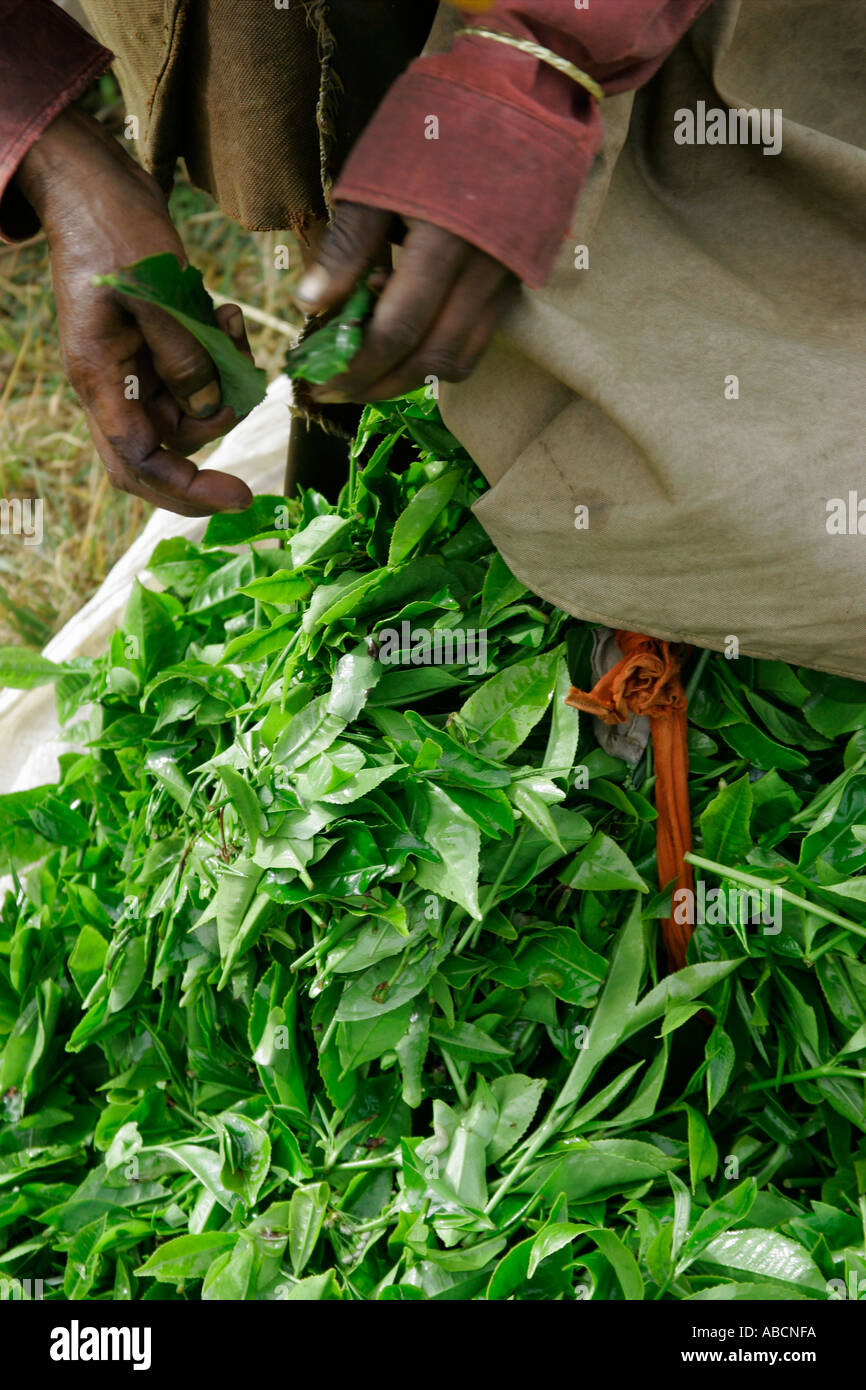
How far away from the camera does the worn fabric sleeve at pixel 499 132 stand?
1.74 feet

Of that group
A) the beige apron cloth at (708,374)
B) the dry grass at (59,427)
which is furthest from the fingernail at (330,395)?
the dry grass at (59,427)

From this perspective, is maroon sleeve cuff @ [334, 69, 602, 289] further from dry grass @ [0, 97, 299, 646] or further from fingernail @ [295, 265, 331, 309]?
dry grass @ [0, 97, 299, 646]

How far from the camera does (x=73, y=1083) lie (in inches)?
39.0

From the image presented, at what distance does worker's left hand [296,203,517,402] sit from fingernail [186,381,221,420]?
125mm

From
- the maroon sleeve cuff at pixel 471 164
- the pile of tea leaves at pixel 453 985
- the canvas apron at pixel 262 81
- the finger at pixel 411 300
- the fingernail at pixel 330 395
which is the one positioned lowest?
the pile of tea leaves at pixel 453 985

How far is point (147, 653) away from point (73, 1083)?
366mm

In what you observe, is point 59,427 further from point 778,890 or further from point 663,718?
point 778,890

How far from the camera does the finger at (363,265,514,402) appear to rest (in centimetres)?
57

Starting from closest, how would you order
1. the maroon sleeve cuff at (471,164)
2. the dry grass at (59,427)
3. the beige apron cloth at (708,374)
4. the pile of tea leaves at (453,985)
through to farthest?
1. the maroon sleeve cuff at (471,164)
2. the beige apron cloth at (708,374)
3. the pile of tea leaves at (453,985)
4. the dry grass at (59,427)

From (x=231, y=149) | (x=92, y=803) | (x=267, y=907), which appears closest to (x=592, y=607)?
(x=267, y=907)

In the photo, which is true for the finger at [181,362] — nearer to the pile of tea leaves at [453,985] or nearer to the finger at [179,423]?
the finger at [179,423]

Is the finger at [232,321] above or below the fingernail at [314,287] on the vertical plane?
above

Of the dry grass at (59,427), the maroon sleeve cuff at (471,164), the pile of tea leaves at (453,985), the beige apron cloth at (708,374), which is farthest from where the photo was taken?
the dry grass at (59,427)

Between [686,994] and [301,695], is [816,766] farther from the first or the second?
[301,695]
